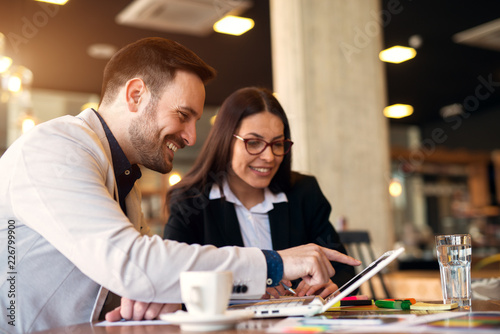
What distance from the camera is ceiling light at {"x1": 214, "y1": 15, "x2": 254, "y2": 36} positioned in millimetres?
5883

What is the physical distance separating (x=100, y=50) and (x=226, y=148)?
5.07 meters

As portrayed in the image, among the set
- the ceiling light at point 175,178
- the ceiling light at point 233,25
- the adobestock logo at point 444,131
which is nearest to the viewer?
the ceiling light at point 175,178

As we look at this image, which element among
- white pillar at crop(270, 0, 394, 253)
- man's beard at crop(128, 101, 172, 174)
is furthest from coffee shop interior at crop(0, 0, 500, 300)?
man's beard at crop(128, 101, 172, 174)

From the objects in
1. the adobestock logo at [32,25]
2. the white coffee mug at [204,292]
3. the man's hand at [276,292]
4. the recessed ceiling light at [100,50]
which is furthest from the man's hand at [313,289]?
the recessed ceiling light at [100,50]

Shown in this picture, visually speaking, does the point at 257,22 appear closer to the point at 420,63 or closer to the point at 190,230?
the point at 420,63

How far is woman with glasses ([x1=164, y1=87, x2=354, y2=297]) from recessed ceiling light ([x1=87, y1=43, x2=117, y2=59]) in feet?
15.9

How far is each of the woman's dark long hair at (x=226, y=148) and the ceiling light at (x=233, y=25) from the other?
11.8 ft

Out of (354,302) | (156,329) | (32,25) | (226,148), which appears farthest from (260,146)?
(32,25)

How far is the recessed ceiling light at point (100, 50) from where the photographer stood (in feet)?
22.4

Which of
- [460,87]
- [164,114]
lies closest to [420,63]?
[460,87]

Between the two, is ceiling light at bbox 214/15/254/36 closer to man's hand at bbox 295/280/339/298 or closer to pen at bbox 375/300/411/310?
man's hand at bbox 295/280/339/298

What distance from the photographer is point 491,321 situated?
38.0 inches

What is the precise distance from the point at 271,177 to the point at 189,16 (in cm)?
345

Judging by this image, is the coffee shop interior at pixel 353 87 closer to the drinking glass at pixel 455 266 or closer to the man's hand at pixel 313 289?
the man's hand at pixel 313 289
